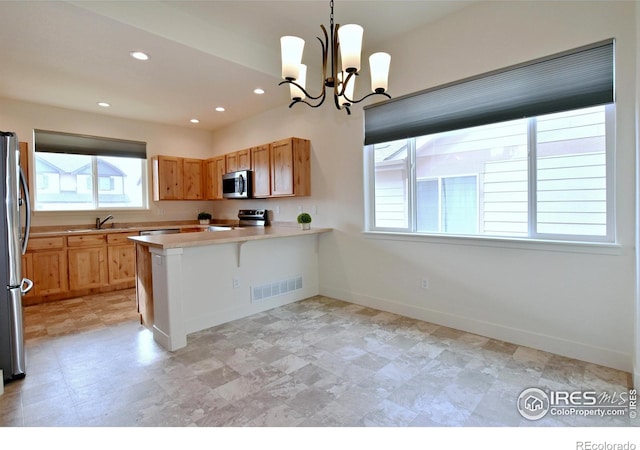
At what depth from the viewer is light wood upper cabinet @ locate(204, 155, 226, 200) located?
5.70 m

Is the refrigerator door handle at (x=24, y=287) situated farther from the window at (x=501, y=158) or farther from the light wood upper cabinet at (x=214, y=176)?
the light wood upper cabinet at (x=214, y=176)

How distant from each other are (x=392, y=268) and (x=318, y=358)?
4.80ft

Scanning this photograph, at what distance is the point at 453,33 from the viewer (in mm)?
3066

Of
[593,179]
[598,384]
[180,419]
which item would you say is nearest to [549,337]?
[598,384]

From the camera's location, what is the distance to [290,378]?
2.29m

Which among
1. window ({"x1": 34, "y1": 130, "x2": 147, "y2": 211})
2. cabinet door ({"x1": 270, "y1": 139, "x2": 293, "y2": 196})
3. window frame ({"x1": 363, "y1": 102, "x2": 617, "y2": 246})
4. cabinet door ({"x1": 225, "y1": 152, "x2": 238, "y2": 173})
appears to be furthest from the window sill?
window ({"x1": 34, "y1": 130, "x2": 147, "y2": 211})

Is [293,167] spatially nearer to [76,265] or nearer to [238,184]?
[238,184]

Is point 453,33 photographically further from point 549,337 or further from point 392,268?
point 549,337

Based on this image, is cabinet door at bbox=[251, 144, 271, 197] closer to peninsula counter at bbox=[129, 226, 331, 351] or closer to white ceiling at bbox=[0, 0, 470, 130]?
white ceiling at bbox=[0, 0, 470, 130]

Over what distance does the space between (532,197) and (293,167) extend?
2.71 metres

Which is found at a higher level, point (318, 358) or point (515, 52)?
point (515, 52)

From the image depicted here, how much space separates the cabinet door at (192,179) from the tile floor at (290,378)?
3.04 m

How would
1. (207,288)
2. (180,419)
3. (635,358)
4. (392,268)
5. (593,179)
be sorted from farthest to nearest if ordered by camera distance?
(392,268) < (207,288) < (593,179) < (635,358) < (180,419)

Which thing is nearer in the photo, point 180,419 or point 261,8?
point 180,419
